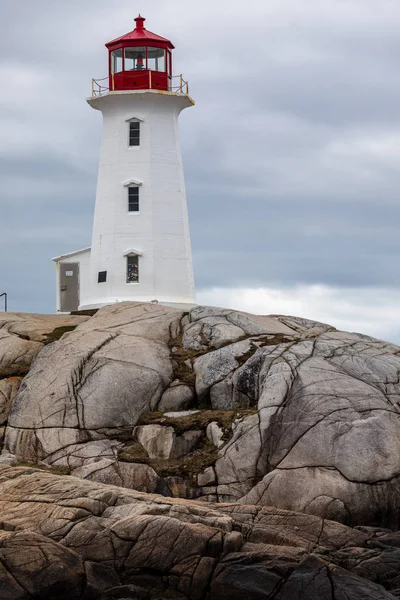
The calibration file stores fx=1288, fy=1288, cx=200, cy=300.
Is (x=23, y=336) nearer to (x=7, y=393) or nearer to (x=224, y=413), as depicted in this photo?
(x=7, y=393)

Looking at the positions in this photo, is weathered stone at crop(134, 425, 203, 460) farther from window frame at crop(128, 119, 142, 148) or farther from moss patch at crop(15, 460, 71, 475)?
window frame at crop(128, 119, 142, 148)

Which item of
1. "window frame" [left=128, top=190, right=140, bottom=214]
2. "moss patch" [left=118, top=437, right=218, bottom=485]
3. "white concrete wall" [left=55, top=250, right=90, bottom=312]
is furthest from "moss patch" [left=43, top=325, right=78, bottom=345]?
"white concrete wall" [left=55, top=250, right=90, bottom=312]

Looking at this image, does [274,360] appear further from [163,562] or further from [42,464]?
[163,562]

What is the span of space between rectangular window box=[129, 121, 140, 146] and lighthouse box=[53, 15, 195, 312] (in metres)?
0.02

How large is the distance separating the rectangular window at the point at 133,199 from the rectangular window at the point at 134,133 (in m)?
1.67

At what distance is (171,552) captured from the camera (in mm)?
26453

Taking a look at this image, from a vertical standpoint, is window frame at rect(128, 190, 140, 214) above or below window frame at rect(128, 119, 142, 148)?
below

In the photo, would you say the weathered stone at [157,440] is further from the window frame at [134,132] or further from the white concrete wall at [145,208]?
the window frame at [134,132]

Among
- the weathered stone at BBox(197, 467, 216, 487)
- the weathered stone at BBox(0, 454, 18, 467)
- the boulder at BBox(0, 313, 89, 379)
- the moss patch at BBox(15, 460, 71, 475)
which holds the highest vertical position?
the boulder at BBox(0, 313, 89, 379)

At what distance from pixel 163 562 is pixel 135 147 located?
22.6 meters

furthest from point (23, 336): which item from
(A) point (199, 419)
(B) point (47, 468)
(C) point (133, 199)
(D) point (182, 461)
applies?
(C) point (133, 199)

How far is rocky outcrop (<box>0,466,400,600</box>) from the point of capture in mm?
25719

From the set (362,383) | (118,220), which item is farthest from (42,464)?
(118,220)

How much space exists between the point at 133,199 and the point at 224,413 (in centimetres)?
1340
